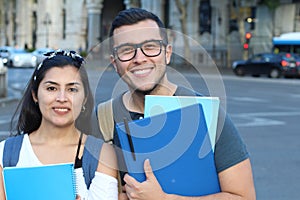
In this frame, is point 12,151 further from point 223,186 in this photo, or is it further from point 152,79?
point 223,186

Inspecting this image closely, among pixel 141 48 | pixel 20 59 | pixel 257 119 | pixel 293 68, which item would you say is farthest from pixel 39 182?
pixel 20 59

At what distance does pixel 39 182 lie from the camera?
82.0 inches

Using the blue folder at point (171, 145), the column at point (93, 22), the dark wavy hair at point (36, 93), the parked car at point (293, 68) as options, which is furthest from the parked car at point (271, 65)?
the blue folder at point (171, 145)

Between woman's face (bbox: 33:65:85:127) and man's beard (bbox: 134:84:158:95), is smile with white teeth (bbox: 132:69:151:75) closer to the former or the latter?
man's beard (bbox: 134:84:158:95)

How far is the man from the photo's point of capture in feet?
6.68

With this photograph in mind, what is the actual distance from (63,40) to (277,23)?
26.3m

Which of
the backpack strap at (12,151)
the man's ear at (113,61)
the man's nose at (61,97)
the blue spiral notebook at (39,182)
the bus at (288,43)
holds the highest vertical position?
the bus at (288,43)

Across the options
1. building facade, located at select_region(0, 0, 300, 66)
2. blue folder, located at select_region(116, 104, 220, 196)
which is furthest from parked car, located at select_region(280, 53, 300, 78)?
blue folder, located at select_region(116, 104, 220, 196)

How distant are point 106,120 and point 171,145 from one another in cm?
38

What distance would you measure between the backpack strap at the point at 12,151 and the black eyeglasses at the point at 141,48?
0.63m

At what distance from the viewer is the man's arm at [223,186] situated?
A: 1926 mm

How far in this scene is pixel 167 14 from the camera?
48938 millimetres

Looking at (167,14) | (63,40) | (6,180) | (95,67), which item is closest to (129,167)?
(6,180)

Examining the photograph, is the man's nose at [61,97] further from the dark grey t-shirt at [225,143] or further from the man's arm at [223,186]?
the man's arm at [223,186]
